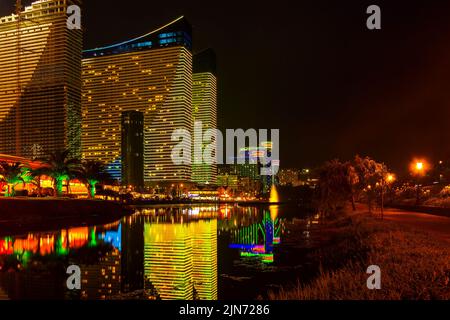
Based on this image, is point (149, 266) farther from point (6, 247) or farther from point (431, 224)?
point (431, 224)

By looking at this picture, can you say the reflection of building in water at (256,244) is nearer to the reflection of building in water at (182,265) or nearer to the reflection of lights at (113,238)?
the reflection of building in water at (182,265)

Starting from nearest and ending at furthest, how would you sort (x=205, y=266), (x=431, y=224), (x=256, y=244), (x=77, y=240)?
1. (x=205, y=266)
2. (x=431, y=224)
3. (x=256, y=244)
4. (x=77, y=240)

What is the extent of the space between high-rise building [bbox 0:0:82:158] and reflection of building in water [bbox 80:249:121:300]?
160m

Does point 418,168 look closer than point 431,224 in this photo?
No

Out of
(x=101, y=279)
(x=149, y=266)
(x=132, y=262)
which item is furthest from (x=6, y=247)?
(x=101, y=279)

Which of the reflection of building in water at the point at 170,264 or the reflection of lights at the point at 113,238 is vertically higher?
the reflection of building in water at the point at 170,264

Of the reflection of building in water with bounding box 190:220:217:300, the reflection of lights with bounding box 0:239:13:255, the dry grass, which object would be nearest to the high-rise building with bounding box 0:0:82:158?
the reflection of lights with bounding box 0:239:13:255

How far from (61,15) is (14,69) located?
29.2 meters

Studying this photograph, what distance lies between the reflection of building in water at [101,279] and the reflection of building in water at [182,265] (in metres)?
1.56

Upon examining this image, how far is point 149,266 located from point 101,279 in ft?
12.5

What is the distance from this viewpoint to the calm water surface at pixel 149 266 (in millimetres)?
16547

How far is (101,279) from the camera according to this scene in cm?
→ 1880

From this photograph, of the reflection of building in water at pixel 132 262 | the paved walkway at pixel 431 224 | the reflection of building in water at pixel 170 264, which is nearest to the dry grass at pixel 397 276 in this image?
the paved walkway at pixel 431 224
